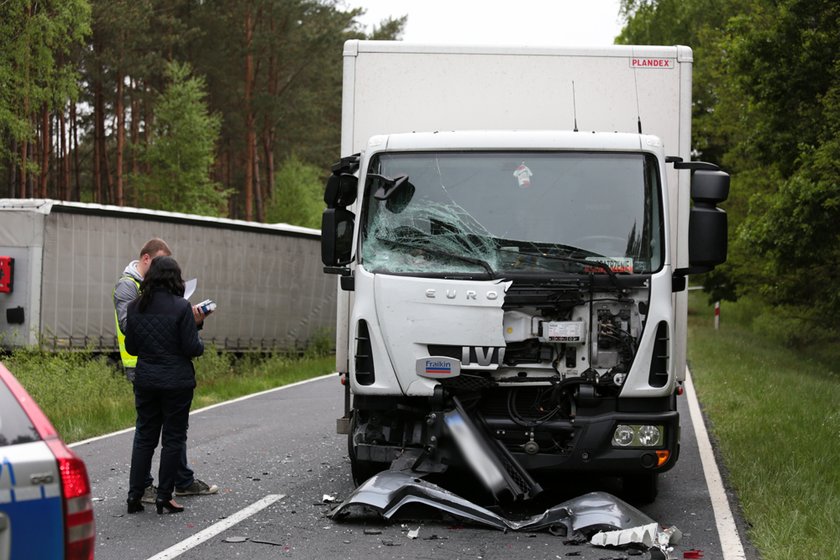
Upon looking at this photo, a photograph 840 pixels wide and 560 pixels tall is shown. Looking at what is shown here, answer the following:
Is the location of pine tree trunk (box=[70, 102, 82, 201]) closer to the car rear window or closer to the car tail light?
the car rear window

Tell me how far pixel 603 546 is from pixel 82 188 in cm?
5764

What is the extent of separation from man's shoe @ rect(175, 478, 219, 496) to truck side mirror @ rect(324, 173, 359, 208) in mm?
2371

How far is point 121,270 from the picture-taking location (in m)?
21.2

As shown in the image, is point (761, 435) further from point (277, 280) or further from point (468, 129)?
point (277, 280)

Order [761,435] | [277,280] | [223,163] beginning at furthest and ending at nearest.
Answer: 1. [223,163]
2. [277,280]
3. [761,435]

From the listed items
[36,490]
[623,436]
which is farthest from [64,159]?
[36,490]

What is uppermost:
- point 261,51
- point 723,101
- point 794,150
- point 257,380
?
point 261,51

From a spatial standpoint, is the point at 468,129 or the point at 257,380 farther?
the point at 257,380

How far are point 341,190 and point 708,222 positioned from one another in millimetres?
2585

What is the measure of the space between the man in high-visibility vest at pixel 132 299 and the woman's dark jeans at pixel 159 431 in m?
0.15

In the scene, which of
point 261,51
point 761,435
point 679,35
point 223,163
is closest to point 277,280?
point 761,435

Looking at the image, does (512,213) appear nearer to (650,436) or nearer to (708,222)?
(708,222)

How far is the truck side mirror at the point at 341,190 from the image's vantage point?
8336 millimetres

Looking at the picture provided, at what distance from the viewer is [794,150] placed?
23.8m
